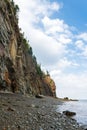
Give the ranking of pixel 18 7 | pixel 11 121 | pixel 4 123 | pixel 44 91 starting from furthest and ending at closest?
pixel 44 91
pixel 18 7
pixel 11 121
pixel 4 123

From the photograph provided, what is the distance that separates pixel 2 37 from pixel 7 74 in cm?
1000

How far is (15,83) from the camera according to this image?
225 feet

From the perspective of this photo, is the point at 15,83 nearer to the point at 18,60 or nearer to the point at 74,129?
the point at 18,60

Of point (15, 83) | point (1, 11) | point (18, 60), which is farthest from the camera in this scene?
point (18, 60)

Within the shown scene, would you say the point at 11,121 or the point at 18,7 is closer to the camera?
the point at 11,121

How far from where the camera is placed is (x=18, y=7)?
349 feet

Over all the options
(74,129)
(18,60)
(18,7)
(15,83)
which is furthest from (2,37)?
(18,7)

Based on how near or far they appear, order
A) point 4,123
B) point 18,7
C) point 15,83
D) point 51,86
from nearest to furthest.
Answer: point 4,123 → point 15,83 → point 18,7 → point 51,86

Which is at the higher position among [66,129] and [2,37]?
[2,37]

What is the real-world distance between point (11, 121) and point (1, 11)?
163ft

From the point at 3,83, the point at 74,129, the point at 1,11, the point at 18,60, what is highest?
the point at 1,11

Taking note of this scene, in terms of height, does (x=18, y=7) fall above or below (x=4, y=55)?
above

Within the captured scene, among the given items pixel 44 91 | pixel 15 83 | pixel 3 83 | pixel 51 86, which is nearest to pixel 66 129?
pixel 3 83

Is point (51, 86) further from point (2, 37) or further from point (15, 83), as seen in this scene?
point (2, 37)
